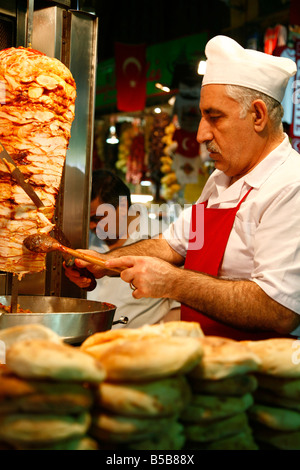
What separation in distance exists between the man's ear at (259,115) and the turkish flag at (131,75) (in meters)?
4.53

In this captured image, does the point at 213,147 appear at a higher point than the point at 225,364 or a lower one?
higher

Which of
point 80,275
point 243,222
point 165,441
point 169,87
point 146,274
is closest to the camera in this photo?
point 165,441

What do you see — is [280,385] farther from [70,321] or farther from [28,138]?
[28,138]

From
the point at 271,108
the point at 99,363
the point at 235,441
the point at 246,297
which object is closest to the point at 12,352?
the point at 99,363

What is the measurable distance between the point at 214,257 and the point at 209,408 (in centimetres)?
134

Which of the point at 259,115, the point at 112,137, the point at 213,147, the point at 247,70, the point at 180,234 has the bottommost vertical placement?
the point at 180,234

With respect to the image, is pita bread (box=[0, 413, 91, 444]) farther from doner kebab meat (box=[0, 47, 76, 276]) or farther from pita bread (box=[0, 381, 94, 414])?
doner kebab meat (box=[0, 47, 76, 276])

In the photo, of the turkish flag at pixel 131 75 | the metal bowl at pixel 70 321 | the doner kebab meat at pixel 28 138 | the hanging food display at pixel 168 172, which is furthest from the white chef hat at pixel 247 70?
the hanging food display at pixel 168 172

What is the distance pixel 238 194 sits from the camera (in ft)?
7.63

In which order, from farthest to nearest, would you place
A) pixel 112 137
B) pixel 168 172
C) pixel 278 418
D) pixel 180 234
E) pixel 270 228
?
1. pixel 112 137
2. pixel 168 172
3. pixel 180 234
4. pixel 270 228
5. pixel 278 418

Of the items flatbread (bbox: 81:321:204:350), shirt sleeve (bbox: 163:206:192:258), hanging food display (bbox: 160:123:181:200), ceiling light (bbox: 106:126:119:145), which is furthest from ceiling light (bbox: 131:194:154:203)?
flatbread (bbox: 81:321:204:350)

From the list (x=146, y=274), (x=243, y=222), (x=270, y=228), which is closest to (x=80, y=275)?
(x=146, y=274)

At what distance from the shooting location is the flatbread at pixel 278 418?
→ 1.00 m

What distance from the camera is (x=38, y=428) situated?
81 cm
